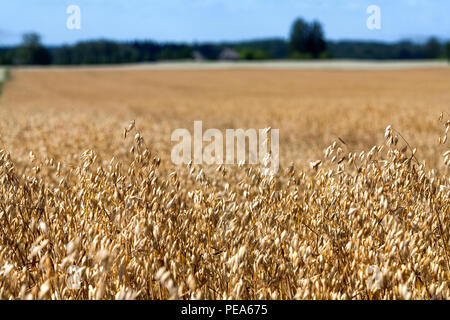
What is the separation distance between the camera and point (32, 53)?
12188cm

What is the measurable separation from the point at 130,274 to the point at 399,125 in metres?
12.8

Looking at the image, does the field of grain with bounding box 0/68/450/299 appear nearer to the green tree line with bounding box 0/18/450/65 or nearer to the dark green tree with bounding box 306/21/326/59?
the green tree line with bounding box 0/18/450/65

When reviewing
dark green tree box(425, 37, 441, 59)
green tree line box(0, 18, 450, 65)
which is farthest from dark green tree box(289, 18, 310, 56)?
dark green tree box(425, 37, 441, 59)

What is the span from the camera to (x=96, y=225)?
2.83 metres

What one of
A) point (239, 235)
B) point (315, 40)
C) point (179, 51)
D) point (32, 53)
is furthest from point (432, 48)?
point (239, 235)

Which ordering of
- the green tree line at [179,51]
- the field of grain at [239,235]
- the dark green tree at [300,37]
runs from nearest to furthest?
1. the field of grain at [239,235]
2. the green tree line at [179,51]
3. the dark green tree at [300,37]

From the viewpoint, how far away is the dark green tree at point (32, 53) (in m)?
122

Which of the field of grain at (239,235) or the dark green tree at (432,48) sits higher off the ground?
the dark green tree at (432,48)

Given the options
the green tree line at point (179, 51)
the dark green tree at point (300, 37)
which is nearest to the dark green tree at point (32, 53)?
the green tree line at point (179, 51)

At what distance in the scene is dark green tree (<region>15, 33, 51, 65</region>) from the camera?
122125mm

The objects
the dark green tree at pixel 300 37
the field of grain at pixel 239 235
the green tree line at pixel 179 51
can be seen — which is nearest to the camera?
the field of grain at pixel 239 235

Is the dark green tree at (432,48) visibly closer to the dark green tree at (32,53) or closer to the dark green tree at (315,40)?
the dark green tree at (315,40)
